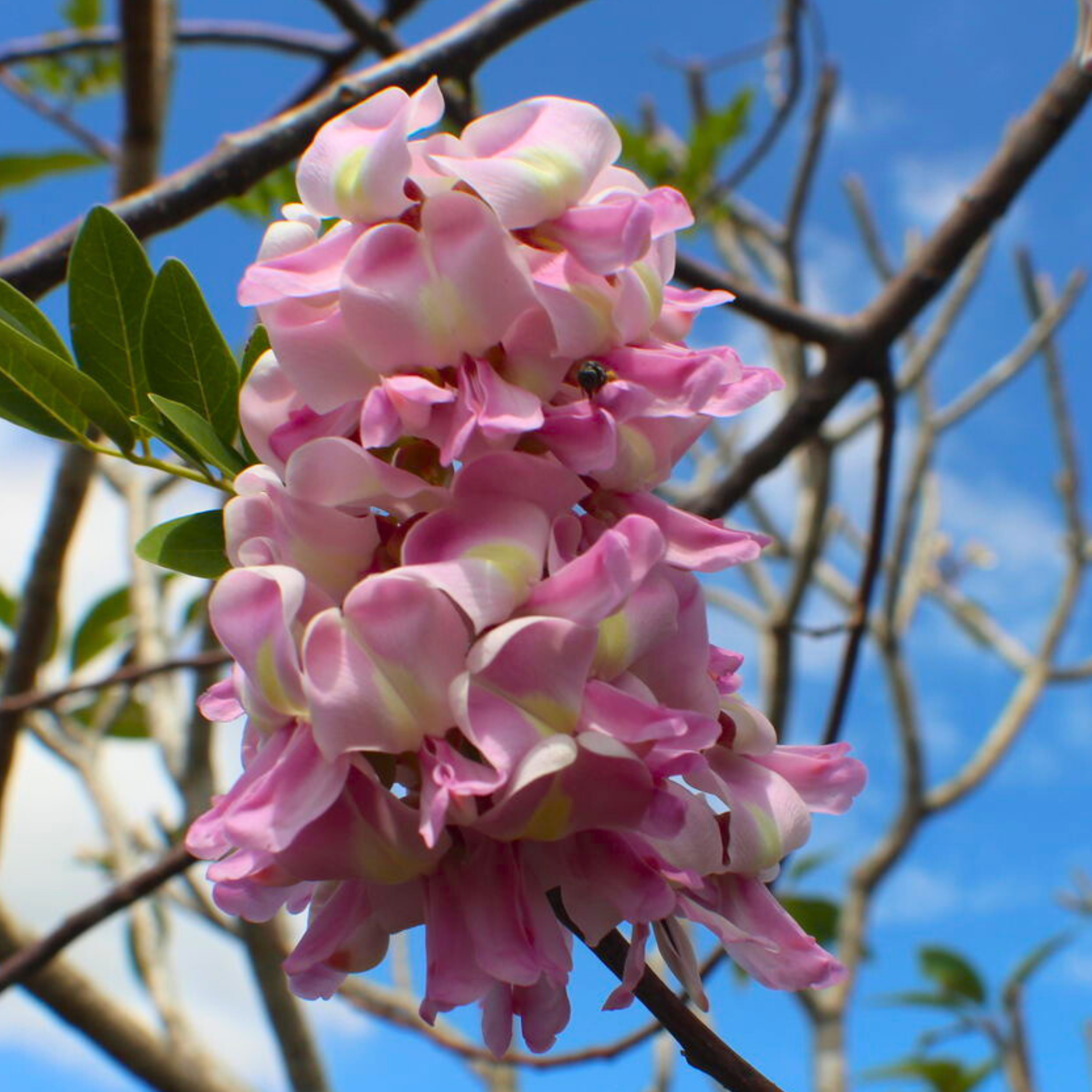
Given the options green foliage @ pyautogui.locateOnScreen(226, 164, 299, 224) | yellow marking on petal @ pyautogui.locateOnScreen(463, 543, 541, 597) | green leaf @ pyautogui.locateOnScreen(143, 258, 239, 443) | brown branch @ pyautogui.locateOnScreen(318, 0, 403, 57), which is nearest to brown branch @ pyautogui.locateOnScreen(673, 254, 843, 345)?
brown branch @ pyautogui.locateOnScreen(318, 0, 403, 57)

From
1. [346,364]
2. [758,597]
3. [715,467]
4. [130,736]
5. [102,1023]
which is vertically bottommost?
[102,1023]

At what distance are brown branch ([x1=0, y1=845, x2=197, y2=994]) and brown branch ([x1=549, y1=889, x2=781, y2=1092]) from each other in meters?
0.60

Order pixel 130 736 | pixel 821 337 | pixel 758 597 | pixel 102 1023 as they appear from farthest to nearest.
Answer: pixel 758 597, pixel 130 736, pixel 102 1023, pixel 821 337

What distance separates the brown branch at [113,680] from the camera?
1265 mm

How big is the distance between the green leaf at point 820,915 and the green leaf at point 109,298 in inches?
95.8

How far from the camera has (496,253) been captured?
421 millimetres

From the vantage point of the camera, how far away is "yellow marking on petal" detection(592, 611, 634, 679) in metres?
0.39

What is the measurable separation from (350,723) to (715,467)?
2666 millimetres

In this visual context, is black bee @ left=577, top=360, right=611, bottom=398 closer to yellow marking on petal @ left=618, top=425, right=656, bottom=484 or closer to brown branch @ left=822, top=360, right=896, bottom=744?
yellow marking on petal @ left=618, top=425, right=656, bottom=484

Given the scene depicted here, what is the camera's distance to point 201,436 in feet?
1.71

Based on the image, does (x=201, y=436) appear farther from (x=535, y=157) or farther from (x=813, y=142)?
(x=813, y=142)

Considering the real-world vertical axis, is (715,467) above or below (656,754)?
above

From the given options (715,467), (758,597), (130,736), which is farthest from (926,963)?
(130,736)

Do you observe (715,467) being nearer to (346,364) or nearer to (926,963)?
(926,963)
